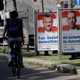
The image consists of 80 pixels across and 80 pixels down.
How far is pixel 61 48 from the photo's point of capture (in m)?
19.7

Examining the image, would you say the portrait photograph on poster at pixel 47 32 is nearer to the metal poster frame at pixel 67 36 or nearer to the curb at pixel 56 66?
the metal poster frame at pixel 67 36

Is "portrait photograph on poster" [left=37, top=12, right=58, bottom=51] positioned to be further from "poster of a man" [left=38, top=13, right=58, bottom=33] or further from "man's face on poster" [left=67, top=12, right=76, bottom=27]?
"man's face on poster" [left=67, top=12, right=76, bottom=27]

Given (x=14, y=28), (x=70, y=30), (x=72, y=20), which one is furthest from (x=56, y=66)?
(x=72, y=20)

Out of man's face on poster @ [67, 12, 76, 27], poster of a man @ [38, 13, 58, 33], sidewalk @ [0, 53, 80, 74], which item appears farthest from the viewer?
poster of a man @ [38, 13, 58, 33]

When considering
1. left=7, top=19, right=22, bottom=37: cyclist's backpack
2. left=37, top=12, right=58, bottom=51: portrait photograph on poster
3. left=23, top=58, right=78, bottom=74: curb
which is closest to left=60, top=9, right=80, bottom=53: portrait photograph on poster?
left=37, top=12, right=58, bottom=51: portrait photograph on poster

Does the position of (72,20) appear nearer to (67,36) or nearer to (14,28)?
(67,36)

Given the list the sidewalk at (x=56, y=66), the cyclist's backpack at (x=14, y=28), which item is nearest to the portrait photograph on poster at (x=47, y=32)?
the sidewalk at (x=56, y=66)

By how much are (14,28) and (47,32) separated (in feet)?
24.0

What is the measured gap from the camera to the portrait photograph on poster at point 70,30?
19.7 meters

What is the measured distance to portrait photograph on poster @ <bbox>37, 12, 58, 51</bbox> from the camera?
2133 cm

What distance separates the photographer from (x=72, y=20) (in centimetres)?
1967

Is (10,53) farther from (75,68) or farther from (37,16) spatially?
(37,16)

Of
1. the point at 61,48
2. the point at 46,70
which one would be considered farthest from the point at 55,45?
the point at 46,70

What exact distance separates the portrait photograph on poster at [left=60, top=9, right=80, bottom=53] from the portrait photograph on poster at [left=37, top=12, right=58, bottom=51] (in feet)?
4.97
